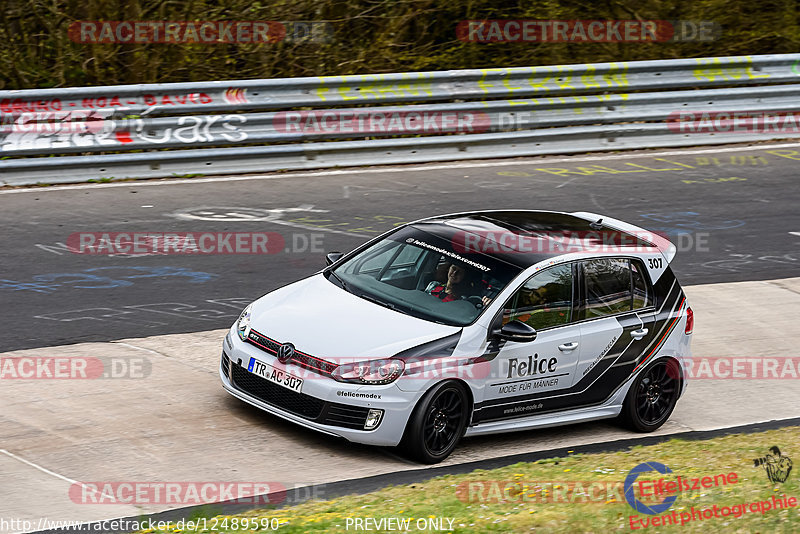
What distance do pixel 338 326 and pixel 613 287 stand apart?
2348 millimetres

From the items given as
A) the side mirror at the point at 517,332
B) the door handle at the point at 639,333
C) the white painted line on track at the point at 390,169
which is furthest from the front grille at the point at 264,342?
the white painted line on track at the point at 390,169

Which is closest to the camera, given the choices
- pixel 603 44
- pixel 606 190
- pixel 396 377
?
pixel 396 377

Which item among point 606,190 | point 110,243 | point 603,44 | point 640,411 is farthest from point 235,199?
point 603,44

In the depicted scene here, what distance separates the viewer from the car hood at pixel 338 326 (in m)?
7.59

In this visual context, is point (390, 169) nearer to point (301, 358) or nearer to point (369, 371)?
point (301, 358)

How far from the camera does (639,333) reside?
28.9 feet

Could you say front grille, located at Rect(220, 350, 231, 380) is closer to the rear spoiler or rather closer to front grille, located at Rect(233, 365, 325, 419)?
front grille, located at Rect(233, 365, 325, 419)

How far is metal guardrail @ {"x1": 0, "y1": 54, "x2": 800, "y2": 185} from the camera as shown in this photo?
14500mm

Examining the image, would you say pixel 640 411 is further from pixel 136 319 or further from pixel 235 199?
pixel 235 199

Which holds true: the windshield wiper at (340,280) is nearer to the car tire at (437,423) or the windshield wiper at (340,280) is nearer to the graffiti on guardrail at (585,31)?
the car tire at (437,423)

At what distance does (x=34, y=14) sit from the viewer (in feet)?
56.1

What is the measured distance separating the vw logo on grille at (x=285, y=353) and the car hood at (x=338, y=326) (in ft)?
0.14

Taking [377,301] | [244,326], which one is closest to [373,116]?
[377,301]

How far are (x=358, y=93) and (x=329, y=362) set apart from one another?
9.29 m
